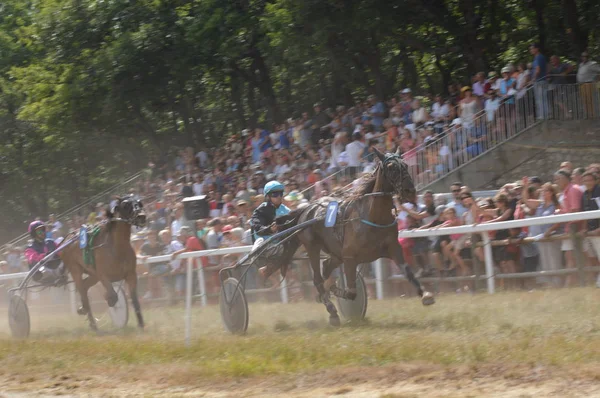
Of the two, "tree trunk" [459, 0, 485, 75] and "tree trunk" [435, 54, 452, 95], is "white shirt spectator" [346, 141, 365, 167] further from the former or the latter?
"tree trunk" [435, 54, 452, 95]

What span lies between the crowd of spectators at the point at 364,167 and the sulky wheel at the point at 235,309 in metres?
1.68

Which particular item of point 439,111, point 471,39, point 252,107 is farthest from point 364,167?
point 252,107

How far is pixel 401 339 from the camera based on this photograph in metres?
9.01

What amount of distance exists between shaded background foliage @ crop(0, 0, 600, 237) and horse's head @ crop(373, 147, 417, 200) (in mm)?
10583

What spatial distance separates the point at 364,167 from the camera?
60.6ft

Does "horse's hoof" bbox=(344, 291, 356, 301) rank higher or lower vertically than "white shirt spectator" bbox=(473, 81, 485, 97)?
lower

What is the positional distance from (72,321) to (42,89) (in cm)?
1387

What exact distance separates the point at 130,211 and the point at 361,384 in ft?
22.0

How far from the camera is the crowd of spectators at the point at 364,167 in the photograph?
1289cm

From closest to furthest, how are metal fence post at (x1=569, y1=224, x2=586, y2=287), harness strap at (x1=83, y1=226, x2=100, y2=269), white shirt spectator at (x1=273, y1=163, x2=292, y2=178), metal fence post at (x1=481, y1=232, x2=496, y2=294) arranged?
metal fence post at (x1=569, y1=224, x2=586, y2=287) → metal fence post at (x1=481, y1=232, x2=496, y2=294) → harness strap at (x1=83, y1=226, x2=100, y2=269) → white shirt spectator at (x1=273, y1=163, x2=292, y2=178)

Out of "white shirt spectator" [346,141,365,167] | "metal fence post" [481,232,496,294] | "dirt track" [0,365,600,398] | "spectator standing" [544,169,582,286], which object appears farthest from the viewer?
"white shirt spectator" [346,141,365,167]

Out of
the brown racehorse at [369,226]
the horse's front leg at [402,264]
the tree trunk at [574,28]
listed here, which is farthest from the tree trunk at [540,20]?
the horse's front leg at [402,264]

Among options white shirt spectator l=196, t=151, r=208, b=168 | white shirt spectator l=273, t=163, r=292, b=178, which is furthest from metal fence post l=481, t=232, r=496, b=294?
white shirt spectator l=196, t=151, r=208, b=168

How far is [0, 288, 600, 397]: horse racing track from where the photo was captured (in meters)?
7.13
